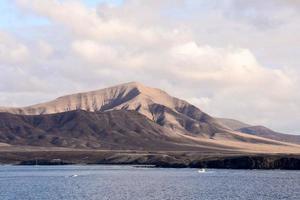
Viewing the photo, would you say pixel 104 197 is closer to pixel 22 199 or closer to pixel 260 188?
pixel 22 199

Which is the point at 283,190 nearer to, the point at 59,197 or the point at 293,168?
the point at 59,197

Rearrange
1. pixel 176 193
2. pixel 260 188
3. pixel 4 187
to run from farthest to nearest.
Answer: pixel 4 187, pixel 260 188, pixel 176 193

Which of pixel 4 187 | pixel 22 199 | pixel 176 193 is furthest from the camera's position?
pixel 4 187

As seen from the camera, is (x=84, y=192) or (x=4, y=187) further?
(x=4, y=187)

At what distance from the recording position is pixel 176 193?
343ft

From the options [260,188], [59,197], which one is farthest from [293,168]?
[59,197]

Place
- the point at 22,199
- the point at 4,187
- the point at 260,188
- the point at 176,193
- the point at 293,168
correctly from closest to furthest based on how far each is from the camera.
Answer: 1. the point at 22,199
2. the point at 176,193
3. the point at 260,188
4. the point at 4,187
5. the point at 293,168

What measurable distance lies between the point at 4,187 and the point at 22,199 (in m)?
27.9

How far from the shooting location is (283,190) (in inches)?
4301

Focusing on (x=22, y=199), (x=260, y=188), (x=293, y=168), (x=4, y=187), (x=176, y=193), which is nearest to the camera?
(x=22, y=199)

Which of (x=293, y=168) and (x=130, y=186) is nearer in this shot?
(x=130, y=186)

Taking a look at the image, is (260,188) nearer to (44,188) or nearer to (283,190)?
(283,190)

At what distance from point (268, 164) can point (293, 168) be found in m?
8.16

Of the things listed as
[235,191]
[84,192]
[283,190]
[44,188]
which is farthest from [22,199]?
[283,190]
